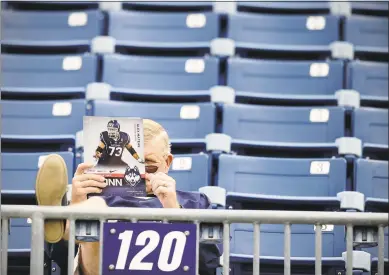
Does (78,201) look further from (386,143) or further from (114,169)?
(386,143)

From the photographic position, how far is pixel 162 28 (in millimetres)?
3881

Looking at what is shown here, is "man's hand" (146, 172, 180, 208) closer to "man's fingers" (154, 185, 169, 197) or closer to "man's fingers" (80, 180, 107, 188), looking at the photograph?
"man's fingers" (154, 185, 169, 197)

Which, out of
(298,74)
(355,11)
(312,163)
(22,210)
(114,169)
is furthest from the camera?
(355,11)

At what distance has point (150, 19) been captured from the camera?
12.7 ft

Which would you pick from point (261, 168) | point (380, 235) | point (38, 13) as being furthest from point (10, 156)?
point (380, 235)

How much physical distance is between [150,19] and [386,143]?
1177 mm

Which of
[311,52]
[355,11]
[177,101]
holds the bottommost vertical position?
[177,101]

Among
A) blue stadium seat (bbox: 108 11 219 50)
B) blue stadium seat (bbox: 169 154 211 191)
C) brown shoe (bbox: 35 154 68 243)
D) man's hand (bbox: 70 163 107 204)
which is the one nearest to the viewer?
brown shoe (bbox: 35 154 68 243)

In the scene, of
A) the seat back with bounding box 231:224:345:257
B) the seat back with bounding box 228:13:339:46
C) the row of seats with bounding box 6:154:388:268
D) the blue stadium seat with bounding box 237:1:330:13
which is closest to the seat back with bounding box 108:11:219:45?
the seat back with bounding box 228:13:339:46

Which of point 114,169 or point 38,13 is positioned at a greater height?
point 38,13

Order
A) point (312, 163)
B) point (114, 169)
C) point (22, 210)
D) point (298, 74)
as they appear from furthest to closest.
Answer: point (298, 74), point (312, 163), point (114, 169), point (22, 210)

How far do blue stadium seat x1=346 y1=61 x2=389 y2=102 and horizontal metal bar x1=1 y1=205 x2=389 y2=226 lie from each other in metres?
1.94

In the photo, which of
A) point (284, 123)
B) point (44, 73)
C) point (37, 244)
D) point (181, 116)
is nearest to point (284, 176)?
point (284, 123)

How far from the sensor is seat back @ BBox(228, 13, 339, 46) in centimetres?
389
